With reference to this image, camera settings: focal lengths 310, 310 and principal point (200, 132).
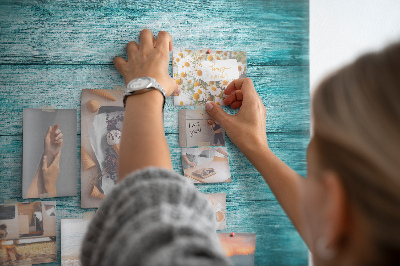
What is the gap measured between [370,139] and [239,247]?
0.68 m

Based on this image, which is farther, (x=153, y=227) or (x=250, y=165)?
(x=250, y=165)

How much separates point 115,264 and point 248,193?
0.59 m

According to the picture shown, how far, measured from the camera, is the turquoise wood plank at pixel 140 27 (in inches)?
33.3

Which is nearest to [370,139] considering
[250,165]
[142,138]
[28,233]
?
[142,138]

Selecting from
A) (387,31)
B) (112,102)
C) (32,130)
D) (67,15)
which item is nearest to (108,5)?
(67,15)

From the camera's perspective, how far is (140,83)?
2.41 feet

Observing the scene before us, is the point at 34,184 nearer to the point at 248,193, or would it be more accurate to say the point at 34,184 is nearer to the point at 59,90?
the point at 59,90

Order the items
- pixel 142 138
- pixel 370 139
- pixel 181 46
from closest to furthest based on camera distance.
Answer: pixel 370 139, pixel 142 138, pixel 181 46

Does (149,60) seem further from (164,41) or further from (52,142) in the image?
(52,142)

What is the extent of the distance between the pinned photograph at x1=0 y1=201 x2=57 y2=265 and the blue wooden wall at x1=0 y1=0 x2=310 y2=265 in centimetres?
4

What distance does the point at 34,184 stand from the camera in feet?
2.74

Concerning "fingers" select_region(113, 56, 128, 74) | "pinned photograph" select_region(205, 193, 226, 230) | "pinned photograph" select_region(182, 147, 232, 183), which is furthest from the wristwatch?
"pinned photograph" select_region(205, 193, 226, 230)

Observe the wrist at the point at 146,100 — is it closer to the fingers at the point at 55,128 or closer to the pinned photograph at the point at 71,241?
the fingers at the point at 55,128

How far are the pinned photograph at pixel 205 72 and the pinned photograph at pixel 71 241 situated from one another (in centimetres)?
45
